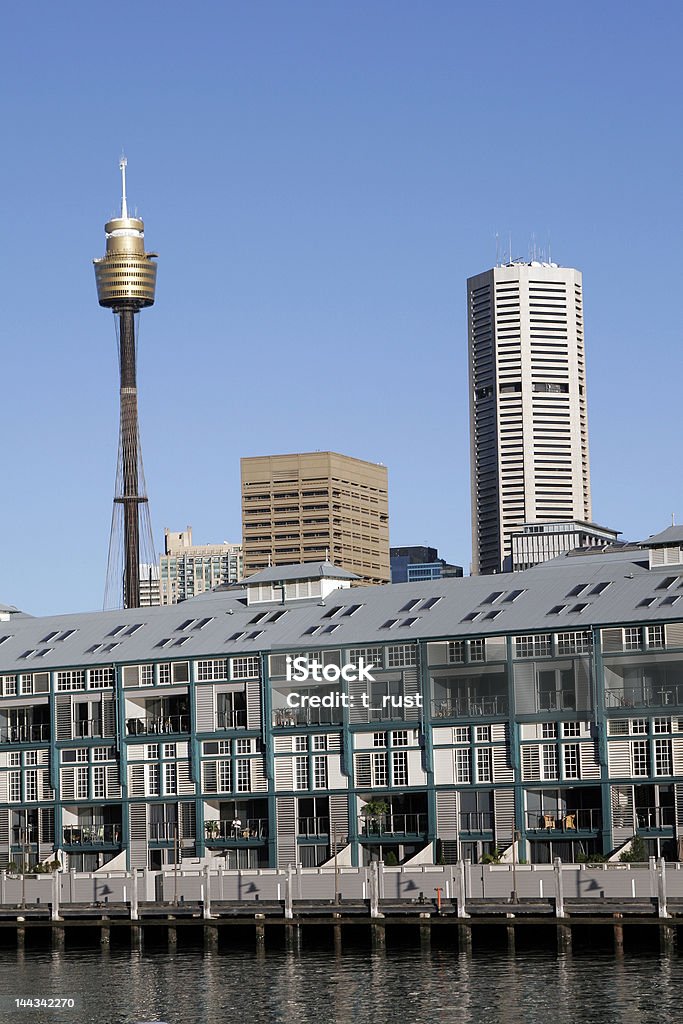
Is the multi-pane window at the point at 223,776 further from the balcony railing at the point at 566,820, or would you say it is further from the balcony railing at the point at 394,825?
the balcony railing at the point at 566,820

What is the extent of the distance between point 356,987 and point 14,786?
6761cm

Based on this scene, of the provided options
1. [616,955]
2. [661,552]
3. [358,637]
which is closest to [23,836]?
[358,637]

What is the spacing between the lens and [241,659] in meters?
146

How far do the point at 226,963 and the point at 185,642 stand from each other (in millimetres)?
49130

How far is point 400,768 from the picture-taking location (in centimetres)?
13812

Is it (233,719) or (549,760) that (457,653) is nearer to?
(549,760)

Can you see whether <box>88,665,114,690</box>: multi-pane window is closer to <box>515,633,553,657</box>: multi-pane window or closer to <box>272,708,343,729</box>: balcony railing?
<box>272,708,343,729</box>: balcony railing

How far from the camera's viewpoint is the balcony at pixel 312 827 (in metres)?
139

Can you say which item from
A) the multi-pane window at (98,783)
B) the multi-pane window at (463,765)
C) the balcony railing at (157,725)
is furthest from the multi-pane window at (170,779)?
the multi-pane window at (463,765)

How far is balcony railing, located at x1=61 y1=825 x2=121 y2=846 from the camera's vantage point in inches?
5812

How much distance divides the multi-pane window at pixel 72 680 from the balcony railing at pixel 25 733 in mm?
3768

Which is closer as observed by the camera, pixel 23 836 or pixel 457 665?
pixel 457 665

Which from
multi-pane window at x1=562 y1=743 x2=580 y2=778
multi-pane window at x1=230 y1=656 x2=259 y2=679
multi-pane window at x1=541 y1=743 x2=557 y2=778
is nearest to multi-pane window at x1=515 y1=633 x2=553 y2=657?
multi-pane window at x1=541 y1=743 x2=557 y2=778

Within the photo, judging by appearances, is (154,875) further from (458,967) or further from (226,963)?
(458,967)
